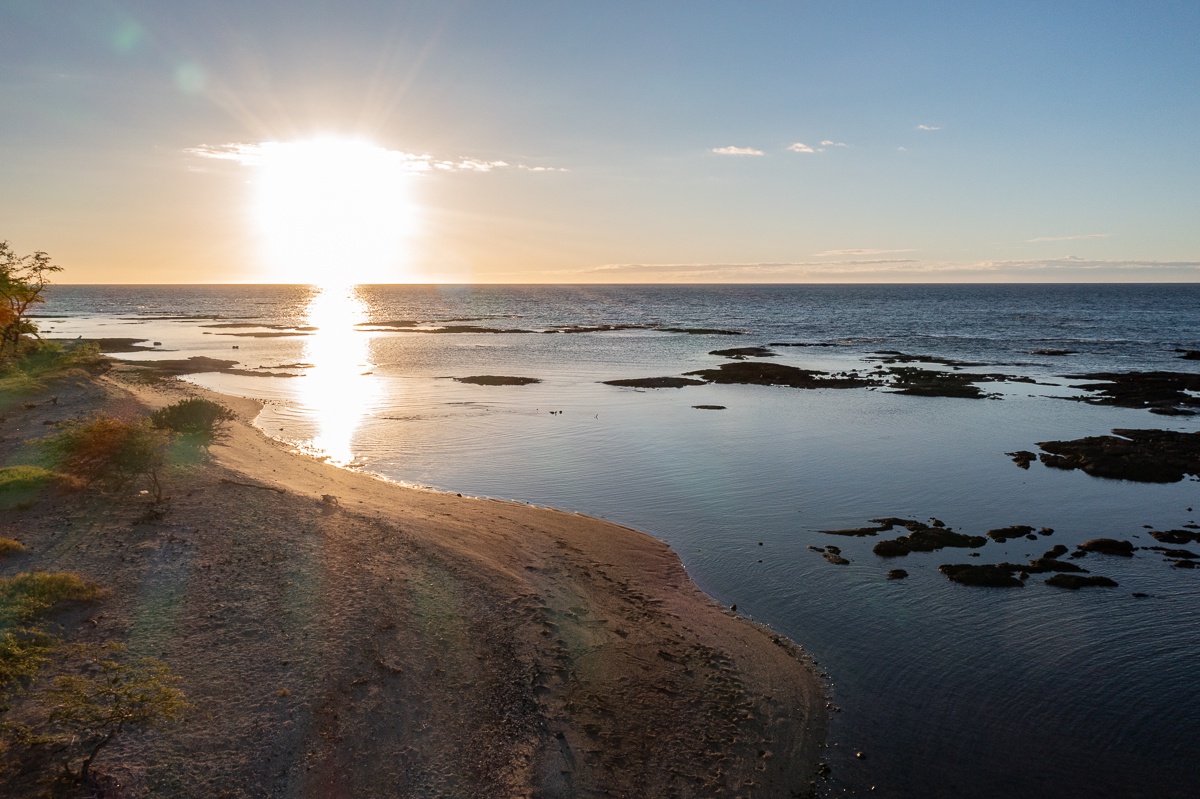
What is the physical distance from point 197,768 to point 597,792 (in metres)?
4.62

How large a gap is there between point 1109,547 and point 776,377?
3353cm

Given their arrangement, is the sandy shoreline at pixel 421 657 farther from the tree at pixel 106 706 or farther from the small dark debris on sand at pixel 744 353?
the small dark debris on sand at pixel 744 353

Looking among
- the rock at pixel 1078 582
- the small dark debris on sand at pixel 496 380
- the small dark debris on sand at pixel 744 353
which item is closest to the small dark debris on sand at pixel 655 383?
the small dark debris on sand at pixel 496 380

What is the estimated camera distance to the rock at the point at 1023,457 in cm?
2700

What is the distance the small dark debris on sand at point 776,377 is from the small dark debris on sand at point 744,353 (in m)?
9.79

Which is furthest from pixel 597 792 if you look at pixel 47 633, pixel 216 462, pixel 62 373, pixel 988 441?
pixel 62 373

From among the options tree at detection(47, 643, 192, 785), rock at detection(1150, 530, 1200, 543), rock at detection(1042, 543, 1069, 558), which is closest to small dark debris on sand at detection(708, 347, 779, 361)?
rock at detection(1150, 530, 1200, 543)

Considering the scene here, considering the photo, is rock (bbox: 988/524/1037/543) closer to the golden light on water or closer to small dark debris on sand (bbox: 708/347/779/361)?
the golden light on water

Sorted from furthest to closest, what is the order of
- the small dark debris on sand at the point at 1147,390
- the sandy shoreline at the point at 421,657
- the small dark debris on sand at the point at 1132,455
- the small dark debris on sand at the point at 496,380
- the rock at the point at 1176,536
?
1. the small dark debris on sand at the point at 496,380
2. the small dark debris on sand at the point at 1147,390
3. the small dark debris on sand at the point at 1132,455
4. the rock at the point at 1176,536
5. the sandy shoreline at the point at 421,657

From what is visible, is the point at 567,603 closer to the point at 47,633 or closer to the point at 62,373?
the point at 47,633

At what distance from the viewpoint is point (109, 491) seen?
54.4ft

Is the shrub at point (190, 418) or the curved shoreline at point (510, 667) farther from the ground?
the shrub at point (190, 418)

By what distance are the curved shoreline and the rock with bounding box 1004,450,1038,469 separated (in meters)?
17.0

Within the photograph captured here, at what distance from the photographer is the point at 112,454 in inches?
682
